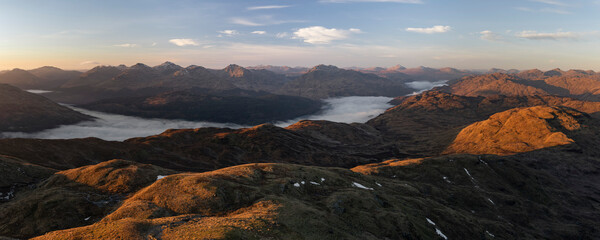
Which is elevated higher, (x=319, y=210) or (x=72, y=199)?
(x=72, y=199)

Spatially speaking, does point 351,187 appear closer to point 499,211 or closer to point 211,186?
point 211,186

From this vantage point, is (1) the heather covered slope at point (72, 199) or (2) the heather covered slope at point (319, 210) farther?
(1) the heather covered slope at point (72, 199)

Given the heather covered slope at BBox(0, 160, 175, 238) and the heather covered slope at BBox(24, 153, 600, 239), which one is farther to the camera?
the heather covered slope at BBox(0, 160, 175, 238)

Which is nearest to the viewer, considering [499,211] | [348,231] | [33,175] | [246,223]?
[246,223]

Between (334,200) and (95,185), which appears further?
(95,185)

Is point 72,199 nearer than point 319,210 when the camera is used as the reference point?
No

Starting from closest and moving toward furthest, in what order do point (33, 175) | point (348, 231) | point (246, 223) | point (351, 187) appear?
point (246, 223) → point (348, 231) → point (351, 187) → point (33, 175)

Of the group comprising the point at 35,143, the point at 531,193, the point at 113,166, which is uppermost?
the point at 113,166

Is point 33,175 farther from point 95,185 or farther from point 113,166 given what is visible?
point 95,185

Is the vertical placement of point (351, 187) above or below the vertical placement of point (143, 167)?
below

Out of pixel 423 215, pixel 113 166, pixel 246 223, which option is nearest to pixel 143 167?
pixel 113 166
